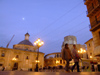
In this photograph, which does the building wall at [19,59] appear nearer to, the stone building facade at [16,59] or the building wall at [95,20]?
the stone building facade at [16,59]

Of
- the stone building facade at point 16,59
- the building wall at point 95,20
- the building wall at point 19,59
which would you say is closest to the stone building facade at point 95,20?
the building wall at point 95,20

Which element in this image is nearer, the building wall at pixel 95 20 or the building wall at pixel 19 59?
the building wall at pixel 95 20

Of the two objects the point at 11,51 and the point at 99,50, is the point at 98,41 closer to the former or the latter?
the point at 99,50

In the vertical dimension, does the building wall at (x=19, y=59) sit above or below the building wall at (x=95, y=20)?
below

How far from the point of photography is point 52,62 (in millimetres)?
46906

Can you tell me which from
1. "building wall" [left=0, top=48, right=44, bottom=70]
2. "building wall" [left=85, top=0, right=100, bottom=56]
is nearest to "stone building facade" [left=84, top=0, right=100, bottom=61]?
"building wall" [left=85, top=0, right=100, bottom=56]

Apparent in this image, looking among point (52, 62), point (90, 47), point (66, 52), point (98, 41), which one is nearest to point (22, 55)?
point (52, 62)

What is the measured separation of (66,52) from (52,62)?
41.7 meters

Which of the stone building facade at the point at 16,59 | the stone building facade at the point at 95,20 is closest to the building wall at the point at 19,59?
the stone building facade at the point at 16,59

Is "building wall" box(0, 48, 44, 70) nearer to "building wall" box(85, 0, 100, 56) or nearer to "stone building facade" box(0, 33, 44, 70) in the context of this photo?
"stone building facade" box(0, 33, 44, 70)

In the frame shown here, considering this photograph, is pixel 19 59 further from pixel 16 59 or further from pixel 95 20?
pixel 95 20

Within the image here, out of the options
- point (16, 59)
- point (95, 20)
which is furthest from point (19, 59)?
point (95, 20)

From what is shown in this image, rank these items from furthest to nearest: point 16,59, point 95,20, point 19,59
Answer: point 19,59 < point 16,59 < point 95,20

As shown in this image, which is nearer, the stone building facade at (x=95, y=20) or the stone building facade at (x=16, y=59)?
the stone building facade at (x=95, y=20)
